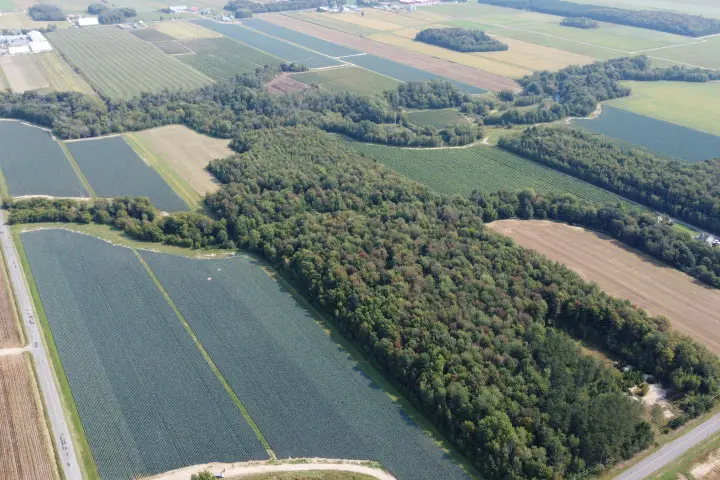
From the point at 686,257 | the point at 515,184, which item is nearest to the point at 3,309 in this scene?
the point at 515,184

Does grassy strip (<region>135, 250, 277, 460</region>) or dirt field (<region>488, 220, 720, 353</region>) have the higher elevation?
dirt field (<region>488, 220, 720, 353</region>)

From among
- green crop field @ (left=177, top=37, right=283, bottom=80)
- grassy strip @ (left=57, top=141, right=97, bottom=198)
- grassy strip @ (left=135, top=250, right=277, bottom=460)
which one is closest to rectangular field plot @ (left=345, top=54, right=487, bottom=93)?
green crop field @ (left=177, top=37, right=283, bottom=80)

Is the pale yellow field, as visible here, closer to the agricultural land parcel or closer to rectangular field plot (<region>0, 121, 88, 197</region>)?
rectangular field plot (<region>0, 121, 88, 197</region>)

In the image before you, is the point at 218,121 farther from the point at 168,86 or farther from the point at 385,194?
the point at 385,194

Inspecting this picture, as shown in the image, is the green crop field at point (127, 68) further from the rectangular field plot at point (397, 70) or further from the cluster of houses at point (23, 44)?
the rectangular field plot at point (397, 70)

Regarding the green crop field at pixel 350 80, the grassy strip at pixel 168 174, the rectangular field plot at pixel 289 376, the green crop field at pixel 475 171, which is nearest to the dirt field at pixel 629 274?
the green crop field at pixel 475 171

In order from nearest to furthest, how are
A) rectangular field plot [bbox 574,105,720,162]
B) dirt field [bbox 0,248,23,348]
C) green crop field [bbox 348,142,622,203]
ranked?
dirt field [bbox 0,248,23,348] → green crop field [bbox 348,142,622,203] → rectangular field plot [bbox 574,105,720,162]
